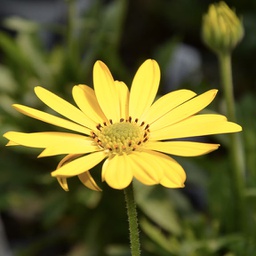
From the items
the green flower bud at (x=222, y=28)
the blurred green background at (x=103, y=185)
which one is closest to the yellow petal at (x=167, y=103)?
the green flower bud at (x=222, y=28)

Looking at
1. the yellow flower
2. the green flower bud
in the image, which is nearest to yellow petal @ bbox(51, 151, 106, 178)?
the yellow flower

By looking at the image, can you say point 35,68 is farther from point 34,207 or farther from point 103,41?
point 34,207

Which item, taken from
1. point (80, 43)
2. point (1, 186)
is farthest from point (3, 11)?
point (1, 186)

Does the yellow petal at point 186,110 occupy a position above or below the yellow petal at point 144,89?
below

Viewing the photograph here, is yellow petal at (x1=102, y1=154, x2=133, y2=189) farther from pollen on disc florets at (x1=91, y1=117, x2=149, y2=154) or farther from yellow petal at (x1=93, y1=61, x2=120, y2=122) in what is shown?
yellow petal at (x1=93, y1=61, x2=120, y2=122)

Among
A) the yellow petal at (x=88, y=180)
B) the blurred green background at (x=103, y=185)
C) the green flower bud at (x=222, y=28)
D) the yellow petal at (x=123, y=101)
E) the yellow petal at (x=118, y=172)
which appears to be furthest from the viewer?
the blurred green background at (x=103, y=185)

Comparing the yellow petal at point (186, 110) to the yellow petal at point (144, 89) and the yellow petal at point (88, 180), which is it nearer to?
the yellow petal at point (144, 89)
